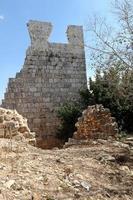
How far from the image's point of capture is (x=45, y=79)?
17531mm

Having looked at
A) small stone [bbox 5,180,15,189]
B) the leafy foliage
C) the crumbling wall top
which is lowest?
small stone [bbox 5,180,15,189]

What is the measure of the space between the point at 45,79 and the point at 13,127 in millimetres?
8381

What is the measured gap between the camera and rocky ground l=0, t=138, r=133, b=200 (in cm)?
481

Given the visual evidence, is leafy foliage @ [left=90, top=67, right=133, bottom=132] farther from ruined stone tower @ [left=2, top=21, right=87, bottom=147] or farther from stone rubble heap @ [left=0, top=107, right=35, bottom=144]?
stone rubble heap @ [left=0, top=107, right=35, bottom=144]

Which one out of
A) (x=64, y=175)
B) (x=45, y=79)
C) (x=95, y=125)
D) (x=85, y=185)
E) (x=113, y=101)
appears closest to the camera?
(x=85, y=185)

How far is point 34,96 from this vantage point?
1723 centimetres

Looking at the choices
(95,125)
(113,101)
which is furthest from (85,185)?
(113,101)

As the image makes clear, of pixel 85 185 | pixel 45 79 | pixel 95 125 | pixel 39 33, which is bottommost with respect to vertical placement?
pixel 85 185

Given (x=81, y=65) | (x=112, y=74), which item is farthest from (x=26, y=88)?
(x=112, y=74)

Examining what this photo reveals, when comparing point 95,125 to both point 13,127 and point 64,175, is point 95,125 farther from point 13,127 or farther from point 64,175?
point 64,175

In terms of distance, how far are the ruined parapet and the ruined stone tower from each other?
4.18 meters

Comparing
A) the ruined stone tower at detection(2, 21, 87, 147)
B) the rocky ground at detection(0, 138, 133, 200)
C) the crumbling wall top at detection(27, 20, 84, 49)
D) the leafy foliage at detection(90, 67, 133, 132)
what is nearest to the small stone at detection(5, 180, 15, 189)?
the rocky ground at detection(0, 138, 133, 200)

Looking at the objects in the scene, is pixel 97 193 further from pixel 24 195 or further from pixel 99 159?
pixel 99 159

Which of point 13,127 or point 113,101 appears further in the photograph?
point 113,101
